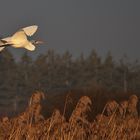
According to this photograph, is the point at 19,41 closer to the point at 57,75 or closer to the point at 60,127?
the point at 60,127

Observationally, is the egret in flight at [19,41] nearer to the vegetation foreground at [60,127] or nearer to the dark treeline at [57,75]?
the vegetation foreground at [60,127]

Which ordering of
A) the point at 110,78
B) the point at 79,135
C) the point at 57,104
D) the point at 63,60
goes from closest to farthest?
the point at 79,135
the point at 57,104
the point at 110,78
the point at 63,60

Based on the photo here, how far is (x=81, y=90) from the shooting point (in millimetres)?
23750

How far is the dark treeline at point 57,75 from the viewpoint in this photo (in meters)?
77.4

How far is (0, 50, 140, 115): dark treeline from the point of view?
254ft

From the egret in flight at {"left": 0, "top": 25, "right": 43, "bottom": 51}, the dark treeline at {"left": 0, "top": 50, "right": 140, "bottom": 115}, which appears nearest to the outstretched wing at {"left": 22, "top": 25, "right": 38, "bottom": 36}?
the egret in flight at {"left": 0, "top": 25, "right": 43, "bottom": 51}

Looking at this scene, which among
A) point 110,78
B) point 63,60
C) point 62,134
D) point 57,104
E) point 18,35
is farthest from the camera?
point 63,60

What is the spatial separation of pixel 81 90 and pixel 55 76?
2293 inches

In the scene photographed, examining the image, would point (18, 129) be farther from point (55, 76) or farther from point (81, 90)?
point (55, 76)

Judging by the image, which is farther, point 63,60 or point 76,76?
point 63,60

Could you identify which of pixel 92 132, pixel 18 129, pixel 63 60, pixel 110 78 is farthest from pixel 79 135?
pixel 63 60

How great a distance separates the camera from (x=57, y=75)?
82562mm

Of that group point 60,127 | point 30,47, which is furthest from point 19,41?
point 60,127

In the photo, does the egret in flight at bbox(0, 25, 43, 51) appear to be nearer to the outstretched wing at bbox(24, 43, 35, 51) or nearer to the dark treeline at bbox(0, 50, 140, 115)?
the outstretched wing at bbox(24, 43, 35, 51)
